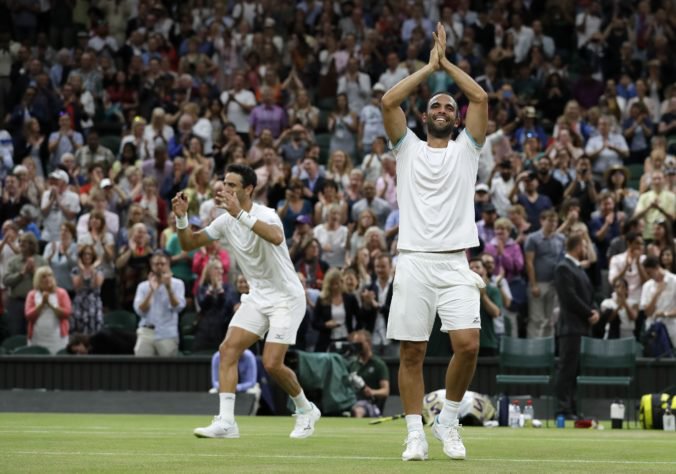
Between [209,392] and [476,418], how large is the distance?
394 centimetres

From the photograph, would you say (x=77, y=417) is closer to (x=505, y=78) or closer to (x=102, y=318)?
(x=102, y=318)

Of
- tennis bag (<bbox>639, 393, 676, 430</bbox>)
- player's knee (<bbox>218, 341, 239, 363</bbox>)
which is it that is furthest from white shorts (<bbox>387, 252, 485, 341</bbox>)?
tennis bag (<bbox>639, 393, 676, 430</bbox>)

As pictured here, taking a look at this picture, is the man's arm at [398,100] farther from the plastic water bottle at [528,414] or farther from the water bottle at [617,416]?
the plastic water bottle at [528,414]

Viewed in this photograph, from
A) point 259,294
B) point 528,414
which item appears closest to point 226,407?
point 259,294

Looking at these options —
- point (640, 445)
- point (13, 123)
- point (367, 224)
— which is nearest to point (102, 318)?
point (367, 224)

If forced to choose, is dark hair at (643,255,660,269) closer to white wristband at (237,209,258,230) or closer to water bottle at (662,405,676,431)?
water bottle at (662,405,676,431)

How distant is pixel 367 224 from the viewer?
20359 millimetres

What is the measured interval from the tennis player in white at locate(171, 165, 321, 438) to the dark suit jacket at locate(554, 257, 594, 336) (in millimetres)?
5070

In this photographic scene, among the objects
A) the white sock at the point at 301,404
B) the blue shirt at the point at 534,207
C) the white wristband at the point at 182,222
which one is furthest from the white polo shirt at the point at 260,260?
the blue shirt at the point at 534,207

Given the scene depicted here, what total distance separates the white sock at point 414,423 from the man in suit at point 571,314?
788 cm

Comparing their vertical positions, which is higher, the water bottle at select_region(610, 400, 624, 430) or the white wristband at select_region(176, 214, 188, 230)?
the white wristband at select_region(176, 214, 188, 230)

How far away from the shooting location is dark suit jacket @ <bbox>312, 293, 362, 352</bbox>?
62.4 feet

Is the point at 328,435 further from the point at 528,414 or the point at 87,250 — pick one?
the point at 87,250

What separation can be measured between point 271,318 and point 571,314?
5.66 m
